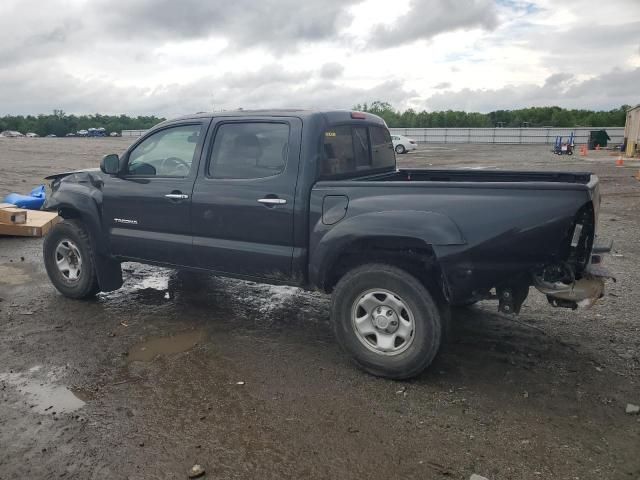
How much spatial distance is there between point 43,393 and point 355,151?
123 inches

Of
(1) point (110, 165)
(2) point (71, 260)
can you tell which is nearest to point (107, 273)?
(2) point (71, 260)

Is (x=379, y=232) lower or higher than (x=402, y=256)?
higher

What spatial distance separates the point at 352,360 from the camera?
4277 millimetres

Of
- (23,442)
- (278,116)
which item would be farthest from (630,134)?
(23,442)

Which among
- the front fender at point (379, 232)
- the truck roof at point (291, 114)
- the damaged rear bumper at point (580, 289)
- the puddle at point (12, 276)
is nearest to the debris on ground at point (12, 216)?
the puddle at point (12, 276)

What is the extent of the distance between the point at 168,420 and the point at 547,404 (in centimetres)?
248

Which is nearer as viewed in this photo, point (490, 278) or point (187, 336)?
point (490, 278)

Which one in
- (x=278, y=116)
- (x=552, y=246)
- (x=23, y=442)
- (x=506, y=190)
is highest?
(x=278, y=116)

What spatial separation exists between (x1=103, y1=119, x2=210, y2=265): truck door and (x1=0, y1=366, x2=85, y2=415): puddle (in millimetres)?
1462

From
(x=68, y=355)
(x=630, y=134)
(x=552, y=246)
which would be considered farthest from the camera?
(x=630, y=134)

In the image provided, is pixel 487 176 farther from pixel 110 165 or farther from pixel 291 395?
pixel 110 165

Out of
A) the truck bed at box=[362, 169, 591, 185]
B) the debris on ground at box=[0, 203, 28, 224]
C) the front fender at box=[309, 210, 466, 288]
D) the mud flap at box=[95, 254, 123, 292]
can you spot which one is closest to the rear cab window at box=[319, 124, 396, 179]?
the truck bed at box=[362, 169, 591, 185]

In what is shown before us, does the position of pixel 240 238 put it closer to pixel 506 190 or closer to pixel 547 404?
pixel 506 190

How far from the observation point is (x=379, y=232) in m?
3.91
